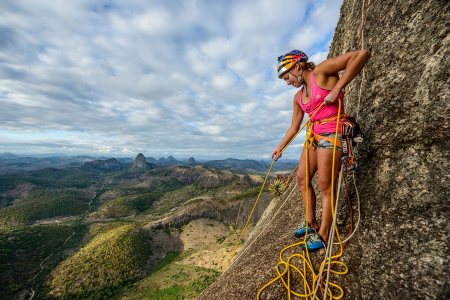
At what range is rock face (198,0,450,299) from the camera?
504 cm

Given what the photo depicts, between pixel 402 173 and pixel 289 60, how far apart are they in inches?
157

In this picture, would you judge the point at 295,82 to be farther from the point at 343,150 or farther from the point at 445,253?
the point at 445,253

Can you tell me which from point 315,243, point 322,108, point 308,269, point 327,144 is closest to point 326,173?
point 327,144

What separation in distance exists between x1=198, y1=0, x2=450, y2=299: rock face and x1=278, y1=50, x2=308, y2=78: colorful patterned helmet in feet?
6.75

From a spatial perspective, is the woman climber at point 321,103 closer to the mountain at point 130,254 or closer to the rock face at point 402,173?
the rock face at point 402,173

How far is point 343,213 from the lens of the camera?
22.8 feet

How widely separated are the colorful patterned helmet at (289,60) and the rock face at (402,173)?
2058 mm

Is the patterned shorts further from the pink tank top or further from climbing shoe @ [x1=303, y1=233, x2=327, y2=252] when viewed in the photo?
climbing shoe @ [x1=303, y1=233, x2=327, y2=252]

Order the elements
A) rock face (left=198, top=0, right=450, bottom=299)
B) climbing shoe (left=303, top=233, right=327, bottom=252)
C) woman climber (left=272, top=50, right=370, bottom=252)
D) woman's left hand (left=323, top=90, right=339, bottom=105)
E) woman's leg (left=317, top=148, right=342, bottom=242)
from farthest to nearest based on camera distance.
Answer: climbing shoe (left=303, top=233, right=327, bottom=252) < woman's leg (left=317, top=148, right=342, bottom=242) < woman climber (left=272, top=50, right=370, bottom=252) < woman's left hand (left=323, top=90, right=339, bottom=105) < rock face (left=198, top=0, right=450, bottom=299)

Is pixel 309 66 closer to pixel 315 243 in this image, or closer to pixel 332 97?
pixel 332 97

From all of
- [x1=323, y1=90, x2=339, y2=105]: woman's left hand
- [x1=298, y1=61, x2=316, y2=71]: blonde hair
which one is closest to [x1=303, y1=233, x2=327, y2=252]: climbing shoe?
[x1=323, y1=90, x2=339, y2=105]: woman's left hand

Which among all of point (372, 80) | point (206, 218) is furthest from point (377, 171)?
point (206, 218)

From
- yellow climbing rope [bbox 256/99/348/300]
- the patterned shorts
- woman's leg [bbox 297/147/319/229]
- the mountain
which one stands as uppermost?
the patterned shorts

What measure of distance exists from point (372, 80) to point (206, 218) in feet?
297
